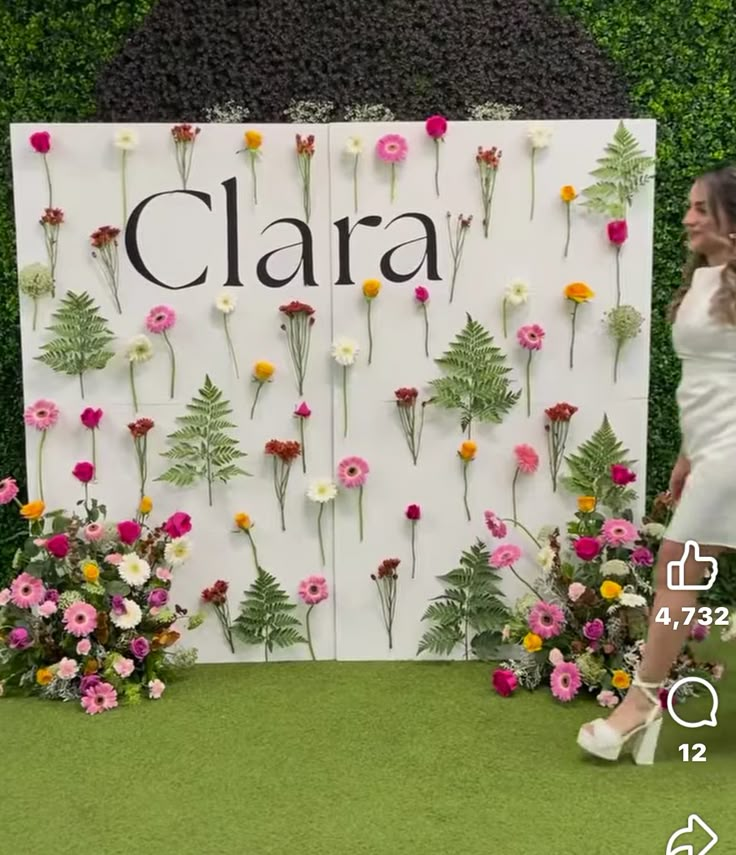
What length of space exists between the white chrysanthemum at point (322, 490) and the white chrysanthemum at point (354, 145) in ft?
3.40

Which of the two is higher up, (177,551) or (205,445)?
(205,445)

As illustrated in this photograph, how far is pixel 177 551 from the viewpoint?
332 cm

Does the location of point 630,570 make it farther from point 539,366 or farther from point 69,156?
point 69,156

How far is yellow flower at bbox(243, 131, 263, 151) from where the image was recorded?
330 centimetres

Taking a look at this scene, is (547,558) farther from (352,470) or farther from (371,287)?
(371,287)

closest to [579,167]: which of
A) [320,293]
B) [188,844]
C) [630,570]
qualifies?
[320,293]

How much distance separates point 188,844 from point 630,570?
157 centimetres

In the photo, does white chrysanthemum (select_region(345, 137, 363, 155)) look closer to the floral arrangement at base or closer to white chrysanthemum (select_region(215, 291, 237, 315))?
white chrysanthemum (select_region(215, 291, 237, 315))

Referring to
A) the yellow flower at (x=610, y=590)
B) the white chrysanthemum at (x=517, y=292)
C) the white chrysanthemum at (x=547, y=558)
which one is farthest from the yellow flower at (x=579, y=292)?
the yellow flower at (x=610, y=590)

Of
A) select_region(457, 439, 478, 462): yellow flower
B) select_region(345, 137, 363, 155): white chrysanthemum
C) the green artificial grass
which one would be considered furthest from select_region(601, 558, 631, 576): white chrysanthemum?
select_region(345, 137, 363, 155): white chrysanthemum

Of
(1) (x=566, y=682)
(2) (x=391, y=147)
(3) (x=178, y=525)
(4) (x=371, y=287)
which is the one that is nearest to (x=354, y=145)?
(2) (x=391, y=147)

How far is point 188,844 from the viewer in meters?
2.32

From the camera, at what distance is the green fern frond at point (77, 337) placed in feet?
11.0

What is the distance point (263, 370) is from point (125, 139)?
0.83m
